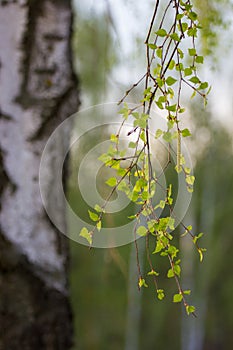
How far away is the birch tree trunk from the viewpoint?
1187 millimetres

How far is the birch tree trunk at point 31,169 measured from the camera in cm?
119

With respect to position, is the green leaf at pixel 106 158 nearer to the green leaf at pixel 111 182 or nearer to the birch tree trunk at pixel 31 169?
the green leaf at pixel 111 182

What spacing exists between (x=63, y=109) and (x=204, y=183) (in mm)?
7310

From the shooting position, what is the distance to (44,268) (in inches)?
48.1

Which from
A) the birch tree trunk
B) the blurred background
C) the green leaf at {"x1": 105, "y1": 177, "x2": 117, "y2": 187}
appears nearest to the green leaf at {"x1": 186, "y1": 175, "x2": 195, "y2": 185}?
the green leaf at {"x1": 105, "y1": 177, "x2": 117, "y2": 187}

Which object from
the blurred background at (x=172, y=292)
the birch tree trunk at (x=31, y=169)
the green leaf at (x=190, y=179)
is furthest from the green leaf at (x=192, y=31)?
the blurred background at (x=172, y=292)

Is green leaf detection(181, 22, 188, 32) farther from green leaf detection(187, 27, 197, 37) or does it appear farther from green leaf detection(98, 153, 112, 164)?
green leaf detection(98, 153, 112, 164)

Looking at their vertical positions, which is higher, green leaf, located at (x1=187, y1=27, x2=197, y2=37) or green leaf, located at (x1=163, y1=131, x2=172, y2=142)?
green leaf, located at (x1=187, y1=27, x2=197, y2=37)

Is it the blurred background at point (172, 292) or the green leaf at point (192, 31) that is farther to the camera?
the blurred background at point (172, 292)

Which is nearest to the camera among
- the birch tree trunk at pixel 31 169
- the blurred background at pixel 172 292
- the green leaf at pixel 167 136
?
the green leaf at pixel 167 136

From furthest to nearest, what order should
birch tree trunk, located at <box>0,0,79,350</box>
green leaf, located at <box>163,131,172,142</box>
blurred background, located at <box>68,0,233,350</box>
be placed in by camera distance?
blurred background, located at <box>68,0,233,350</box> → birch tree trunk, located at <box>0,0,79,350</box> → green leaf, located at <box>163,131,172,142</box>

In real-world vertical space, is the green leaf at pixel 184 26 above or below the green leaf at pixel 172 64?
above

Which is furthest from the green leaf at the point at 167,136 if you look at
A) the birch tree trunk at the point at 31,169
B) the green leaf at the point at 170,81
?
the birch tree trunk at the point at 31,169

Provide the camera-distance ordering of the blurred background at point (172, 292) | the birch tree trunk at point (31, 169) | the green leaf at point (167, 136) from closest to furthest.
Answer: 1. the green leaf at point (167, 136)
2. the birch tree trunk at point (31, 169)
3. the blurred background at point (172, 292)
